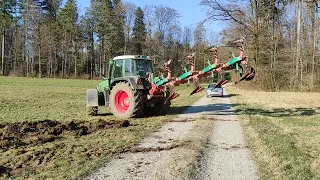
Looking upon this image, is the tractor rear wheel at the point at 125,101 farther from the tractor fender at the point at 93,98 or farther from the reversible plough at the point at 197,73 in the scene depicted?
the tractor fender at the point at 93,98

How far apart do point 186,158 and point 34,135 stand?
4.58 metres

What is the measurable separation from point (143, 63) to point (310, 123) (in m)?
6.63

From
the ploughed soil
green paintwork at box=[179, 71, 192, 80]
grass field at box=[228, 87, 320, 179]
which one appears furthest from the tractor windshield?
grass field at box=[228, 87, 320, 179]

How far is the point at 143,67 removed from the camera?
14539 millimetres

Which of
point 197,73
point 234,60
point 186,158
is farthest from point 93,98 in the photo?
point 186,158

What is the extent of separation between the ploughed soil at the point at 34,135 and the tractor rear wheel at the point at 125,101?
182cm

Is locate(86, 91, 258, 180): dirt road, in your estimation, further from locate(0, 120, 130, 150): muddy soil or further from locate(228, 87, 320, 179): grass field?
locate(0, 120, 130, 150): muddy soil

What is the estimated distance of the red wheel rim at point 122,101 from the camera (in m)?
14.4

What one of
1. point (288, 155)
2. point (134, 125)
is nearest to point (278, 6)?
point (134, 125)

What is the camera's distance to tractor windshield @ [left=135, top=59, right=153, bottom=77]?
47.1 feet

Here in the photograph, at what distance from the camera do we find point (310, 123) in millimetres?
13039

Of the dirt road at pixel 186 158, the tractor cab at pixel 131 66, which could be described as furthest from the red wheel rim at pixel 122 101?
the dirt road at pixel 186 158

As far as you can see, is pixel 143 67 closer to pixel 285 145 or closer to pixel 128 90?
pixel 128 90

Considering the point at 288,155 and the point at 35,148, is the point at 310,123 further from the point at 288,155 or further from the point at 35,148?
the point at 35,148
